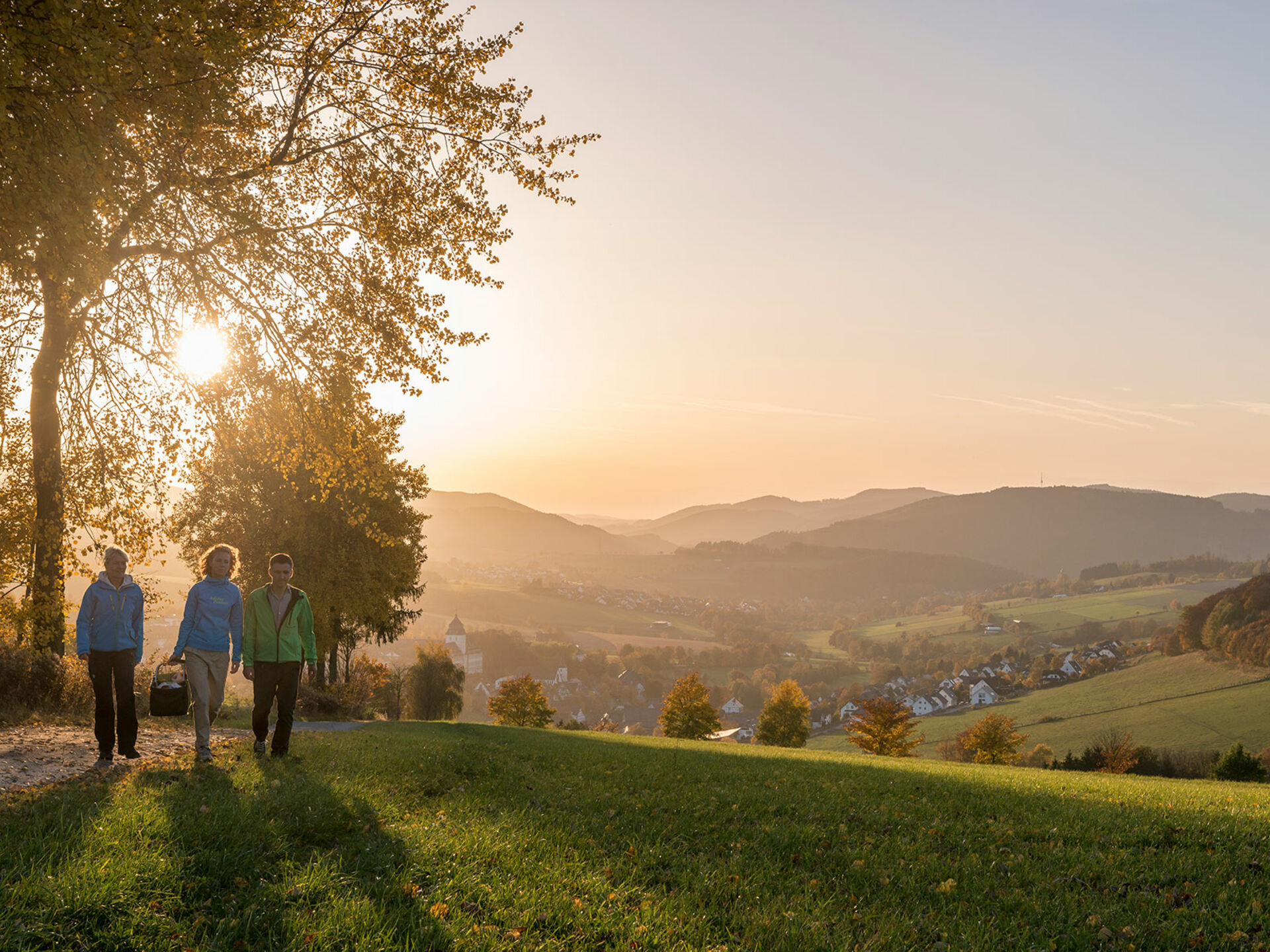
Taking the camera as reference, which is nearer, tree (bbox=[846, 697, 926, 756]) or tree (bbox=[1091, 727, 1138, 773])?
tree (bbox=[1091, 727, 1138, 773])

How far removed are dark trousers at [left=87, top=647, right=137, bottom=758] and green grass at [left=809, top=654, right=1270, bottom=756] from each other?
231ft

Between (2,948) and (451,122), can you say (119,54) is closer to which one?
(451,122)

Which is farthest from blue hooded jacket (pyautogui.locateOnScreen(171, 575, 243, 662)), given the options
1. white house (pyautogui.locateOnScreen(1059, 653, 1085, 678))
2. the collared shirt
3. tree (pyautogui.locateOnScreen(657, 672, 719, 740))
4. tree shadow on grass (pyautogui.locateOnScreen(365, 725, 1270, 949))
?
white house (pyautogui.locateOnScreen(1059, 653, 1085, 678))

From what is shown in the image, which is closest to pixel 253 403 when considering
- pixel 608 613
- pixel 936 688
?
pixel 936 688

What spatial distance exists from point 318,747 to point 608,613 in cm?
18328

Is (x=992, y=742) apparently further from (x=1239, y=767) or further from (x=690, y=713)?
(x=690, y=713)

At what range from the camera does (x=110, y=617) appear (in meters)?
9.13

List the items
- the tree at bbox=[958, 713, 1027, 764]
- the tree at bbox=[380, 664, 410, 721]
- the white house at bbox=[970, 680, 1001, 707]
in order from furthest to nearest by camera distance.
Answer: the white house at bbox=[970, 680, 1001, 707], the tree at bbox=[958, 713, 1027, 764], the tree at bbox=[380, 664, 410, 721]

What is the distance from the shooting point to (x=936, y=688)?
108 m

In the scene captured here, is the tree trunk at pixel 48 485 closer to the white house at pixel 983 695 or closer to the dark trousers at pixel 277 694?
the dark trousers at pixel 277 694

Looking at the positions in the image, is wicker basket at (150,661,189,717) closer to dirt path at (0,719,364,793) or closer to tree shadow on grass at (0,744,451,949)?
dirt path at (0,719,364,793)

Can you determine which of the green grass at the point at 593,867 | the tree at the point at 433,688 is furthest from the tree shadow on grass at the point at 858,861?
the tree at the point at 433,688

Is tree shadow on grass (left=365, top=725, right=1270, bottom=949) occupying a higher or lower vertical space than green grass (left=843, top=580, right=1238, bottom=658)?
higher

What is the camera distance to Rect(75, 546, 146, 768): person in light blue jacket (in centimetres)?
896
